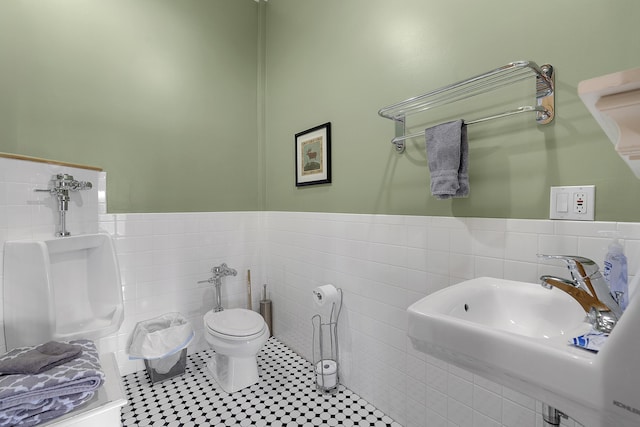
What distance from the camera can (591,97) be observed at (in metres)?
0.51

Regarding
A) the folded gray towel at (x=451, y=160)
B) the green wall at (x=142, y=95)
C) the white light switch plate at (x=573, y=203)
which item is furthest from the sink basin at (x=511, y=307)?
the green wall at (x=142, y=95)

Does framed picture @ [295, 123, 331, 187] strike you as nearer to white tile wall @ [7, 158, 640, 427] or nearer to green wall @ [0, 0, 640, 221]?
green wall @ [0, 0, 640, 221]

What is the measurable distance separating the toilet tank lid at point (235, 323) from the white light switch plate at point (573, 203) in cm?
160

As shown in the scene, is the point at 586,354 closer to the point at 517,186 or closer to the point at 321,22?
the point at 517,186

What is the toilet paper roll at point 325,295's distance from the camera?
5.81 feet

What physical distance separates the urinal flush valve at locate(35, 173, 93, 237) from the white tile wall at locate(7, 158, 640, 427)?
0.05m

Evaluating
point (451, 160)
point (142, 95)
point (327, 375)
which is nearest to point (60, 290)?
point (142, 95)

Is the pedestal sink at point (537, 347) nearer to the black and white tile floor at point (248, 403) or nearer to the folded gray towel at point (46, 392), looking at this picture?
the black and white tile floor at point (248, 403)

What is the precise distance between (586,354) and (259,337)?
62.7 inches

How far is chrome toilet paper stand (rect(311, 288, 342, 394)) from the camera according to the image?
1798 millimetres

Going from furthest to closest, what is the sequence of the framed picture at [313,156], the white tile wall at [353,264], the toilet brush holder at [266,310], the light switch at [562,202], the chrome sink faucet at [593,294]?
the toilet brush holder at [266,310]
the framed picture at [313,156]
the white tile wall at [353,264]
the light switch at [562,202]
the chrome sink faucet at [593,294]

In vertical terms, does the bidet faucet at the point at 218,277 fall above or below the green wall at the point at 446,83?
below

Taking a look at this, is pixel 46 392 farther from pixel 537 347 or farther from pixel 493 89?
pixel 493 89

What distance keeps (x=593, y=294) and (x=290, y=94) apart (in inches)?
83.0
